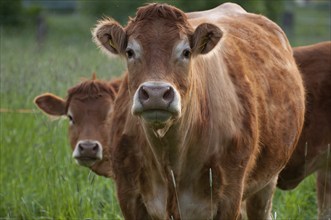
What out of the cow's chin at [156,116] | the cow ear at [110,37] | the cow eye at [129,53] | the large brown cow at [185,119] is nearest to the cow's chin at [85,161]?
the large brown cow at [185,119]

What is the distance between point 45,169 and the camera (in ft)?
24.6

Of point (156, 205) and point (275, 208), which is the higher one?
point (156, 205)

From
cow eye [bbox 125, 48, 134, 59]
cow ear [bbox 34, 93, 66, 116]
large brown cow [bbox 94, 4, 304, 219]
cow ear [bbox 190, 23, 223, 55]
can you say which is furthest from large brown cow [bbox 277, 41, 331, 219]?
cow eye [bbox 125, 48, 134, 59]

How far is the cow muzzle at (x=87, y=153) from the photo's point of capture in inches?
323

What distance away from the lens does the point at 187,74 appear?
5.21m

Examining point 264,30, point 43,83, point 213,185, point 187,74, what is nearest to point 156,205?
point 213,185

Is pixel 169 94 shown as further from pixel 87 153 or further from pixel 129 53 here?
pixel 87 153

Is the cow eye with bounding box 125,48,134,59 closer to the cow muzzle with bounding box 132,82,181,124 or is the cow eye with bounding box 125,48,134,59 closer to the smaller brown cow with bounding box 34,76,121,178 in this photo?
the cow muzzle with bounding box 132,82,181,124

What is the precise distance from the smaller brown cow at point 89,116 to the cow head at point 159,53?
2.87m

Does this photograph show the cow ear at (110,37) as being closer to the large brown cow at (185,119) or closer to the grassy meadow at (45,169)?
the large brown cow at (185,119)

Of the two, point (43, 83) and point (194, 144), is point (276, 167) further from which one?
point (43, 83)

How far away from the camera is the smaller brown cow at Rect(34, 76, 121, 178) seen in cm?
831

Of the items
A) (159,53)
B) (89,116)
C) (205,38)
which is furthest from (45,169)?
(159,53)

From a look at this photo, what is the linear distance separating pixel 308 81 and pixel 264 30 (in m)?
1.27
